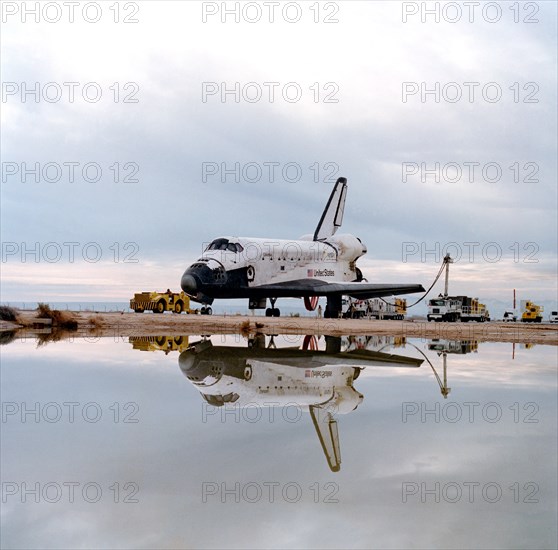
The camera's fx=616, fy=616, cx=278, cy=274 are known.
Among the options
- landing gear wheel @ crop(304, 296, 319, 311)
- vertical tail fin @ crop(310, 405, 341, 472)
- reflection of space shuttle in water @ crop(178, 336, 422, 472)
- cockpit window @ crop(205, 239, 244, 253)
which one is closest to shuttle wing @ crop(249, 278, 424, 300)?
cockpit window @ crop(205, 239, 244, 253)

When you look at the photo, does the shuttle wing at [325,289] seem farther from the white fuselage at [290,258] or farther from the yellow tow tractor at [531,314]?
the yellow tow tractor at [531,314]

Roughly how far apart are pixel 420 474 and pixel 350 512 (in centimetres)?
99

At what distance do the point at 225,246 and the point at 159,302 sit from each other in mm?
12048

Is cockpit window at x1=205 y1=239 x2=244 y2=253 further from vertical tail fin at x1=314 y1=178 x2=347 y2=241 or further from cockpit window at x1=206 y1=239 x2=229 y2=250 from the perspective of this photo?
vertical tail fin at x1=314 y1=178 x2=347 y2=241

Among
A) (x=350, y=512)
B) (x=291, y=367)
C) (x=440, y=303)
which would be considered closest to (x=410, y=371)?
(x=291, y=367)

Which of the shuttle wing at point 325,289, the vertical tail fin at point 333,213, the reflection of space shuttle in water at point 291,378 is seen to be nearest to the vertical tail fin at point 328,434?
the reflection of space shuttle in water at point 291,378

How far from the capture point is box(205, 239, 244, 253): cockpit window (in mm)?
32031

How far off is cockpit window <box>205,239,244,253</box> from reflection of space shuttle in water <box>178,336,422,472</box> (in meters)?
16.5

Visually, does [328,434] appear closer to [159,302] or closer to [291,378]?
[291,378]

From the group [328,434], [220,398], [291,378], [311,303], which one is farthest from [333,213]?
[328,434]

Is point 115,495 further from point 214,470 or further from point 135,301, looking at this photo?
point 135,301

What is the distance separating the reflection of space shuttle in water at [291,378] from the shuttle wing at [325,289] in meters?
18.0

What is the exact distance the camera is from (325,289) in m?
35.0

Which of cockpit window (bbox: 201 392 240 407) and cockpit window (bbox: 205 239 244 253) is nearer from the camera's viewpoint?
cockpit window (bbox: 201 392 240 407)
